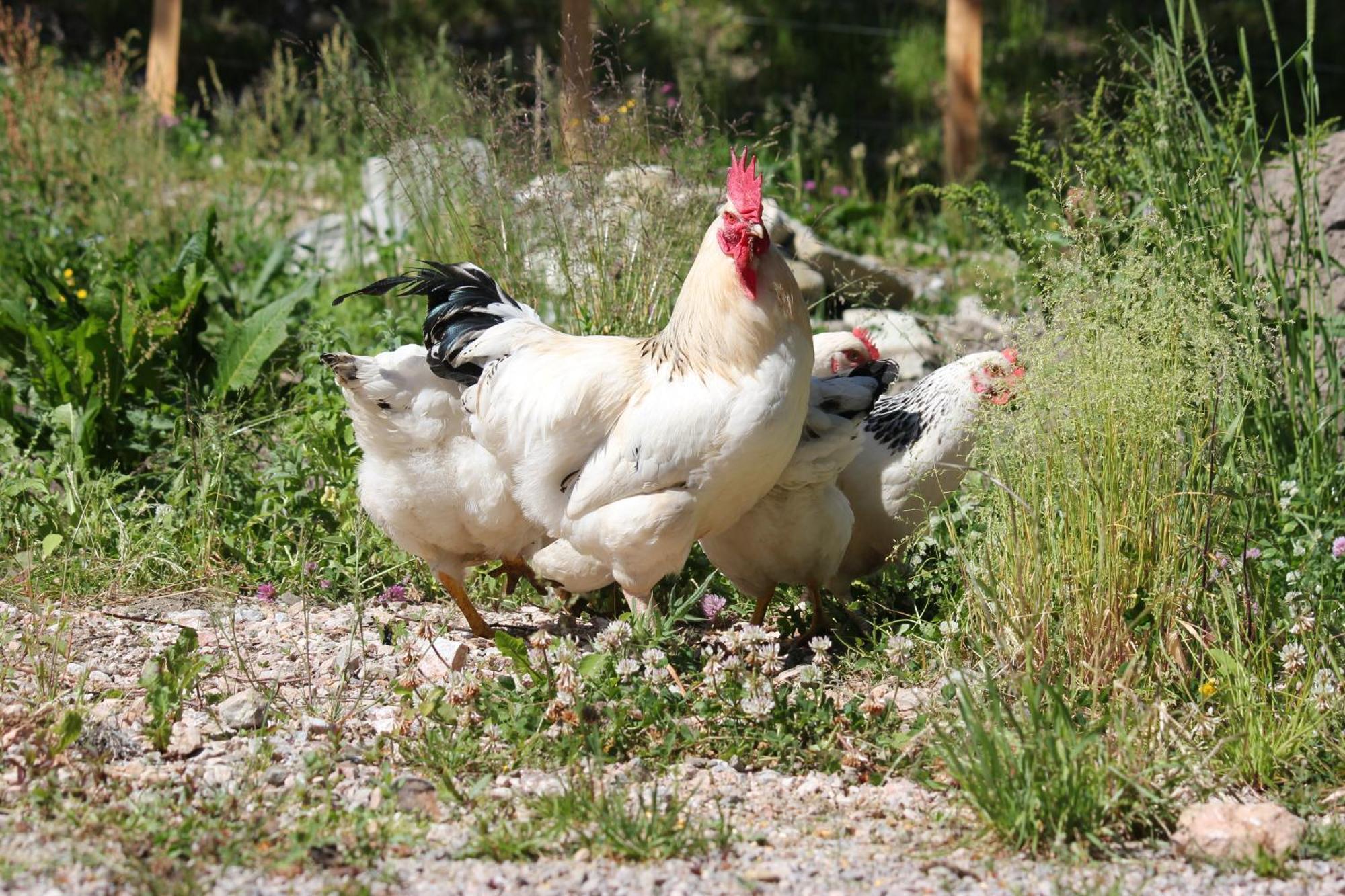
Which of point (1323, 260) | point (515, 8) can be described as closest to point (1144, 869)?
point (1323, 260)

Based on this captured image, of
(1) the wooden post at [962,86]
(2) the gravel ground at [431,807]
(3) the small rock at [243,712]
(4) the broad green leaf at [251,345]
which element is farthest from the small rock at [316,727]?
(1) the wooden post at [962,86]

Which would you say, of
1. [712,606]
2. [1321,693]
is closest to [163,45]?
[712,606]

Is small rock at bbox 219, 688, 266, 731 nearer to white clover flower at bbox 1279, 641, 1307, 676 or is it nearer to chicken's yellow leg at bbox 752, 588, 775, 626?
chicken's yellow leg at bbox 752, 588, 775, 626

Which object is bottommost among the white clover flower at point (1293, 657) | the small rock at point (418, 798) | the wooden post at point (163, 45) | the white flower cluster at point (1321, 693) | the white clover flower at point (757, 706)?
the white flower cluster at point (1321, 693)

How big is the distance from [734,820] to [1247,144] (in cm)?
339

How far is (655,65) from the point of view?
11.2 meters

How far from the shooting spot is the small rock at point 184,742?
3361mm

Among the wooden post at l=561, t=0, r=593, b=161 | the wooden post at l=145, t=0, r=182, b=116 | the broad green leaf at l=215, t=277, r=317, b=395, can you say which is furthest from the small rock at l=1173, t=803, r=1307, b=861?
the wooden post at l=145, t=0, r=182, b=116

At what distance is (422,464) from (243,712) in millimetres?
1022

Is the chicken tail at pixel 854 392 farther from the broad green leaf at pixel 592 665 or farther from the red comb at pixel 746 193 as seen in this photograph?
the broad green leaf at pixel 592 665

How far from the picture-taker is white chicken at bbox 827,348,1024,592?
4.53 metres

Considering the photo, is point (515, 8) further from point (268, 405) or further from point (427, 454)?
point (427, 454)

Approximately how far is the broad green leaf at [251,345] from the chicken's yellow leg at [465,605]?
152cm

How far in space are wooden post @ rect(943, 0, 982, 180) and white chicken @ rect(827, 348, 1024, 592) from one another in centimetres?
445
